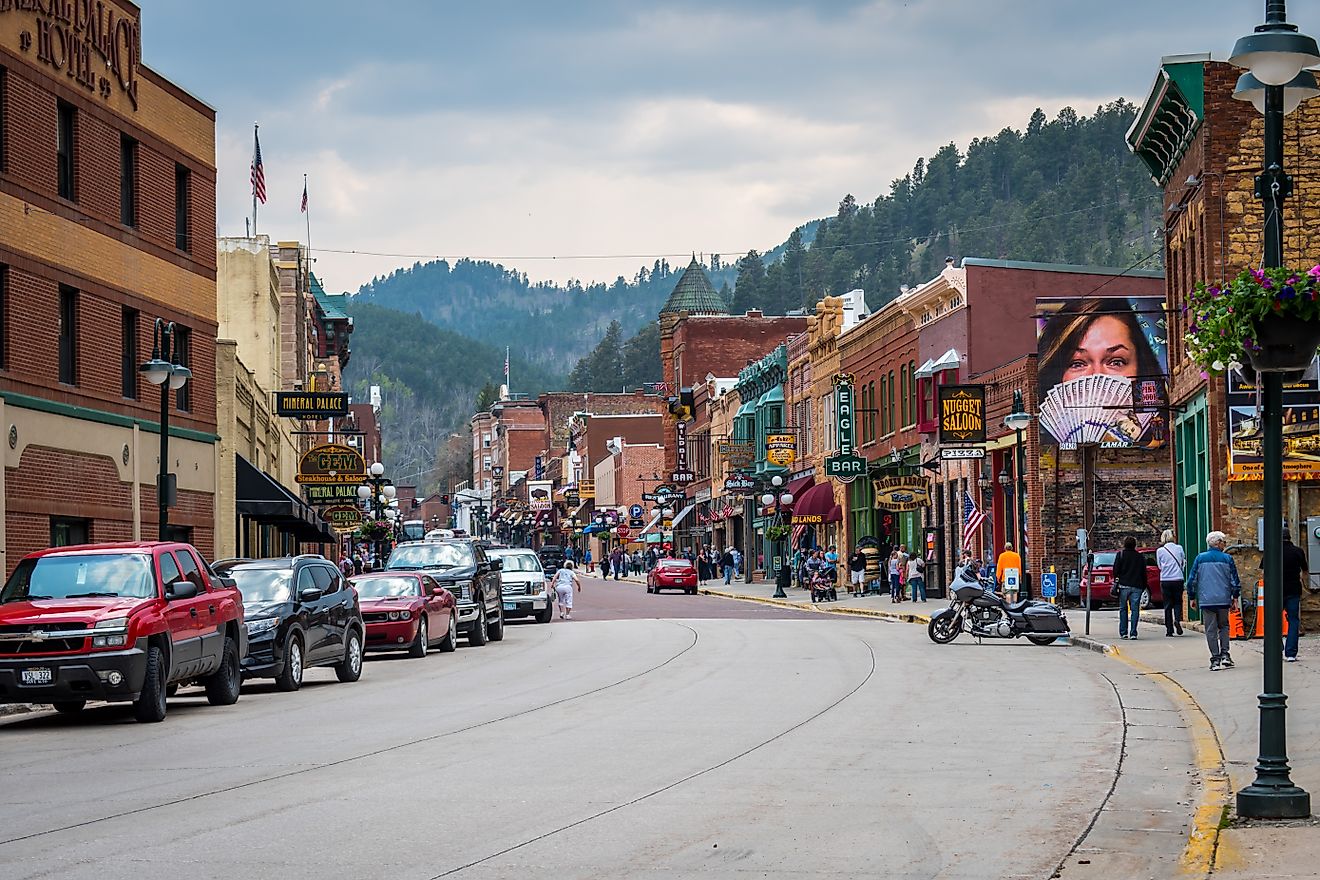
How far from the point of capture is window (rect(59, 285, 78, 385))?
104 feet

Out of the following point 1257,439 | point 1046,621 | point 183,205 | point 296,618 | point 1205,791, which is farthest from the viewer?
point 183,205

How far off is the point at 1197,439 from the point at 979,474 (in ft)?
59.5

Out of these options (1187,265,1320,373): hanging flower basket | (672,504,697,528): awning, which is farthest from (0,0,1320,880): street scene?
(672,504,697,528): awning

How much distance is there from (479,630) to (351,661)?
8.88 metres

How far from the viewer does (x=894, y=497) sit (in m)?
57.1

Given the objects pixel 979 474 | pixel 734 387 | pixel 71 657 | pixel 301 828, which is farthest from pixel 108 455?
pixel 734 387

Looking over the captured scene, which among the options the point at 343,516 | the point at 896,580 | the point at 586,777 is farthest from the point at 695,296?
the point at 586,777

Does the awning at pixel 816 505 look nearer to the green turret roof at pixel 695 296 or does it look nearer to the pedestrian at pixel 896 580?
the pedestrian at pixel 896 580

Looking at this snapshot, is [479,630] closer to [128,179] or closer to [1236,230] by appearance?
[128,179]

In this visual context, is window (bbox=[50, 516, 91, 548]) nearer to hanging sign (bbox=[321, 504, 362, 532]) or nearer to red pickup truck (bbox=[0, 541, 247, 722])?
red pickup truck (bbox=[0, 541, 247, 722])

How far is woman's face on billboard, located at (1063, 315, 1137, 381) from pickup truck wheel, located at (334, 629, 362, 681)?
92.5 ft

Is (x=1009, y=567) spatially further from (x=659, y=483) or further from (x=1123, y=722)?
(x=659, y=483)

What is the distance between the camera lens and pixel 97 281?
3269 centimetres

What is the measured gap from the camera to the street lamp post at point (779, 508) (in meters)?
66.1
